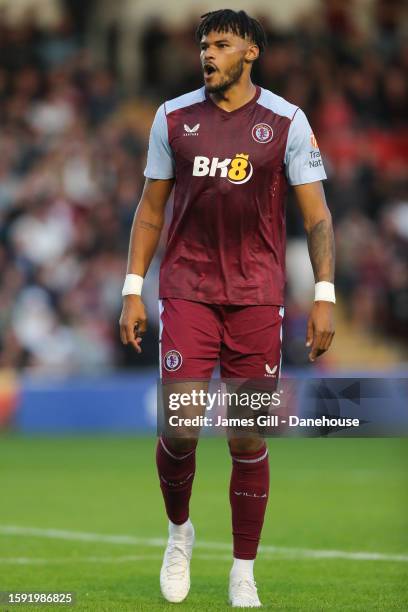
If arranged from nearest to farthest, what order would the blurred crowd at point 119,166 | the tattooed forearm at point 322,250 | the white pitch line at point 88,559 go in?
1. the tattooed forearm at point 322,250
2. the white pitch line at point 88,559
3. the blurred crowd at point 119,166

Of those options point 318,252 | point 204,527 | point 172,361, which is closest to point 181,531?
point 172,361

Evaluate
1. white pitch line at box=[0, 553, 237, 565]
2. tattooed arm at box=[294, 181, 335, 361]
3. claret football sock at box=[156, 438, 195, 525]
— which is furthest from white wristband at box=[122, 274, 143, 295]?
white pitch line at box=[0, 553, 237, 565]

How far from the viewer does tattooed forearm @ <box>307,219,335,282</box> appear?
22.4 ft

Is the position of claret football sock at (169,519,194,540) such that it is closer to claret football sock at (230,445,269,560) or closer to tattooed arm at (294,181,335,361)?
claret football sock at (230,445,269,560)

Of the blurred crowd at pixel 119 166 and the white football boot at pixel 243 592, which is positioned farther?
the blurred crowd at pixel 119 166

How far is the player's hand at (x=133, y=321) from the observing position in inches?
271

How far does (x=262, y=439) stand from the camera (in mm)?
6848

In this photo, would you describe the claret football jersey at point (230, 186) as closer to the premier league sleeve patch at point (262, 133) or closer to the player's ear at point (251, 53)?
the premier league sleeve patch at point (262, 133)

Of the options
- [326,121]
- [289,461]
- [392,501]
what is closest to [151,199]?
[392,501]

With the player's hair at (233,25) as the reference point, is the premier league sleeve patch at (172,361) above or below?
below

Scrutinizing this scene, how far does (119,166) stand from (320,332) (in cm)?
1421

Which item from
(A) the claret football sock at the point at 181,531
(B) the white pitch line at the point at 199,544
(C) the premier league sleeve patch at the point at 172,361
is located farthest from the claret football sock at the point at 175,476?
(B) the white pitch line at the point at 199,544

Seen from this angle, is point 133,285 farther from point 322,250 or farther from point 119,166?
point 119,166

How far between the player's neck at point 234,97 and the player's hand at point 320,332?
1.04 metres
